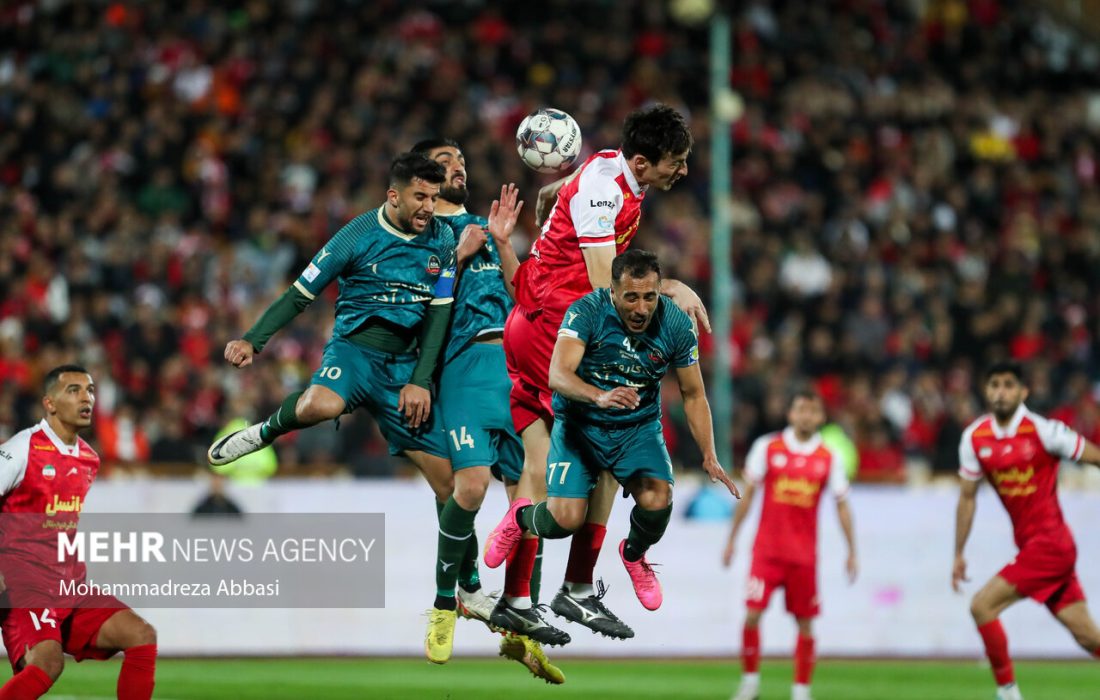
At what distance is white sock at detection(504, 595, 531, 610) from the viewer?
33.3 ft

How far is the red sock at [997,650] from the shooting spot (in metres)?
13.1

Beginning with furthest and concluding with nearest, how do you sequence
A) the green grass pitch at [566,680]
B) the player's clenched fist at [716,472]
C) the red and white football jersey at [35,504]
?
the green grass pitch at [566,680] < the red and white football jersey at [35,504] < the player's clenched fist at [716,472]

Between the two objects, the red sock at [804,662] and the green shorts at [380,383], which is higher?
the green shorts at [380,383]

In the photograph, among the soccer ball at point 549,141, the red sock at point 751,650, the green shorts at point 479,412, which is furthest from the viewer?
the red sock at point 751,650

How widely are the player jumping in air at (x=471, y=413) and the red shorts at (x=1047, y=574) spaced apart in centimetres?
431

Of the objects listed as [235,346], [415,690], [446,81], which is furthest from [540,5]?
[235,346]

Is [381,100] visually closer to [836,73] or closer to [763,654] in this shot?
[836,73]

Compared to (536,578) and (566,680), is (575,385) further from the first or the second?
(566,680)

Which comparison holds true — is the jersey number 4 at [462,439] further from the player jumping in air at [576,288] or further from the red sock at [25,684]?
the red sock at [25,684]

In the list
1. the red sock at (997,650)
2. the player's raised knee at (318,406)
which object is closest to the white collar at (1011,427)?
the red sock at (997,650)

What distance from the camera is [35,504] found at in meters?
10.0

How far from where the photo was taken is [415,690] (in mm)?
15023

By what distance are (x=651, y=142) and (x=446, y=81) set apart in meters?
13.9

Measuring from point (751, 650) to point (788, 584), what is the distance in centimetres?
67
